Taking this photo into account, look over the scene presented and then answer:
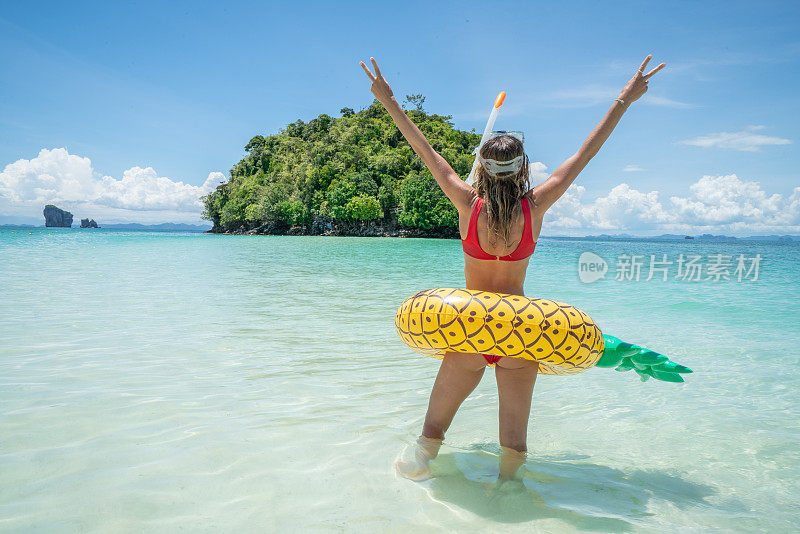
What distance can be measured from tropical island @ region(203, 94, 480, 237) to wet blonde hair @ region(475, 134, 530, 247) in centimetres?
5791

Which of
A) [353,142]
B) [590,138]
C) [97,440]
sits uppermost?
[353,142]

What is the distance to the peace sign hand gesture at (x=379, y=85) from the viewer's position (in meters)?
2.34

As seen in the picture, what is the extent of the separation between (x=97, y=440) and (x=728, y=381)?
4965 millimetres

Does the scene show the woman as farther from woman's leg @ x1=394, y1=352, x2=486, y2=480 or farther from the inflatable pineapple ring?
the inflatable pineapple ring

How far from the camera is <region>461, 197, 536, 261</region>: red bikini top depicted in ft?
6.89

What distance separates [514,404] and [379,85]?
1627 millimetres

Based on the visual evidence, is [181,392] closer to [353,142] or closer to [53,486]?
[53,486]

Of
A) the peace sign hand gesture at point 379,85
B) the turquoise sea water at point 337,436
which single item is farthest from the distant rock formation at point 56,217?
the peace sign hand gesture at point 379,85

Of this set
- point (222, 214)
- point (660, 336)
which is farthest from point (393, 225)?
point (660, 336)

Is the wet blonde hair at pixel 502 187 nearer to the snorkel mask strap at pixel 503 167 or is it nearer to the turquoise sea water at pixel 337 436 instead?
the snorkel mask strap at pixel 503 167

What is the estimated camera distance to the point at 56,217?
148m

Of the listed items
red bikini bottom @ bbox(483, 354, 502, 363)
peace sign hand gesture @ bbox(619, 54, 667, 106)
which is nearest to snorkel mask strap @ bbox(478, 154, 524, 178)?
peace sign hand gesture @ bbox(619, 54, 667, 106)

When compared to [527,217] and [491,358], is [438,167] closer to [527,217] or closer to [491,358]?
[527,217]

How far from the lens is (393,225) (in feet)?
220
